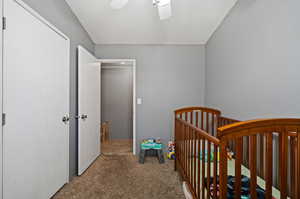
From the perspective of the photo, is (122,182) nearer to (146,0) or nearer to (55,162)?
(55,162)

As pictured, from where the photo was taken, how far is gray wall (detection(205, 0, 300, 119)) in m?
1.23

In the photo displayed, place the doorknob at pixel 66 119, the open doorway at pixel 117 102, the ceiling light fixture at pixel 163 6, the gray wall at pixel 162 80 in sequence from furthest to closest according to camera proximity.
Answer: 1. the open doorway at pixel 117 102
2. the gray wall at pixel 162 80
3. the doorknob at pixel 66 119
4. the ceiling light fixture at pixel 163 6

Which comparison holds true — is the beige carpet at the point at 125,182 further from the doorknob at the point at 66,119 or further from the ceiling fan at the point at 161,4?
the ceiling fan at the point at 161,4

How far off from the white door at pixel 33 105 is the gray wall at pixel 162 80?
1357 mm

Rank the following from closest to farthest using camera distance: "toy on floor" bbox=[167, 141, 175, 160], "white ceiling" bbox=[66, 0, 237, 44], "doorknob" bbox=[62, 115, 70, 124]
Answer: "doorknob" bbox=[62, 115, 70, 124] < "white ceiling" bbox=[66, 0, 237, 44] < "toy on floor" bbox=[167, 141, 175, 160]

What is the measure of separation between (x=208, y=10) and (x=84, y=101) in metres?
2.15

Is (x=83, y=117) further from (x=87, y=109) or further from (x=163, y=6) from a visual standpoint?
(x=163, y=6)

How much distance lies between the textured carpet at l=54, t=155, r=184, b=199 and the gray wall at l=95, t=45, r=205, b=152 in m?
0.70

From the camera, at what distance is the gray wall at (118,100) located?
4.11 metres

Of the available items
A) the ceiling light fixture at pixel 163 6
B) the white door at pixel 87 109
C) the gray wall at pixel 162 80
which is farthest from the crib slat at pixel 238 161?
the gray wall at pixel 162 80

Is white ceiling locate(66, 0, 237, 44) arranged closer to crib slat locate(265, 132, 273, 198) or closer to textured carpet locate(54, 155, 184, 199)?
crib slat locate(265, 132, 273, 198)

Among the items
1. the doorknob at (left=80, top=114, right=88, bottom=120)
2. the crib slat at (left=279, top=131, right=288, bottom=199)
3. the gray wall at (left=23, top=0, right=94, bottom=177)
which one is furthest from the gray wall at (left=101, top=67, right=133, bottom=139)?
the crib slat at (left=279, top=131, right=288, bottom=199)

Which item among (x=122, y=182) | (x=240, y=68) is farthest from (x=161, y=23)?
(x=122, y=182)

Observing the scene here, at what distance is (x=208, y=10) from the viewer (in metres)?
2.24
